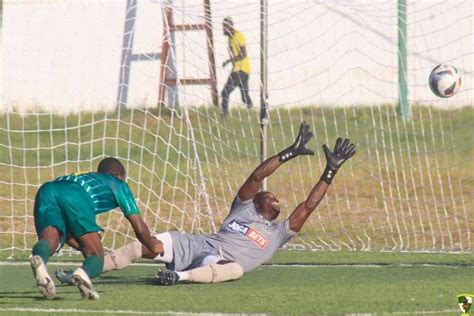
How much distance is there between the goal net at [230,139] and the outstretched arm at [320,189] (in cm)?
322

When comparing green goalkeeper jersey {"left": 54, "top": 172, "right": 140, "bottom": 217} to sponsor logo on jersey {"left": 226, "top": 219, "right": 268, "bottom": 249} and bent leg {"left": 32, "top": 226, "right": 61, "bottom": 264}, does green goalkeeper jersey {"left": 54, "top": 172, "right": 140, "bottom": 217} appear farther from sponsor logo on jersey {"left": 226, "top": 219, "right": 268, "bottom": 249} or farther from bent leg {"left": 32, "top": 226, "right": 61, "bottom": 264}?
sponsor logo on jersey {"left": 226, "top": 219, "right": 268, "bottom": 249}

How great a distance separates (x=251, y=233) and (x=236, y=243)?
0.54ft

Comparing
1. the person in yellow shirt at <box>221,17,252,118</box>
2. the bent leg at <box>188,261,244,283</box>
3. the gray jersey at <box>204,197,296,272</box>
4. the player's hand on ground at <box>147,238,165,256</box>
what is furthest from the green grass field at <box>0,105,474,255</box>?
the player's hand on ground at <box>147,238,165,256</box>

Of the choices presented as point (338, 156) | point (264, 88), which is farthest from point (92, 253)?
point (264, 88)

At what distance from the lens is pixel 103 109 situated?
1911 cm

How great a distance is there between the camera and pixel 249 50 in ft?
80.3

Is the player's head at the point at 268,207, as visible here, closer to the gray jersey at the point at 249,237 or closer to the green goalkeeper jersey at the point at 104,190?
the gray jersey at the point at 249,237

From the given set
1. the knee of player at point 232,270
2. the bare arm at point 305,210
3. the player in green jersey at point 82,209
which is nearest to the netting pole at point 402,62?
the bare arm at point 305,210

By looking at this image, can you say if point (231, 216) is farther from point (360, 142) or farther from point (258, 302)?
point (360, 142)

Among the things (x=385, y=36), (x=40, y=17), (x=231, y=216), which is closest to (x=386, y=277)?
(x=231, y=216)

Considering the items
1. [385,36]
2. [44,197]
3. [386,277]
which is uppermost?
[385,36]

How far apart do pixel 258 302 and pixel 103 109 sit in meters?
9.02

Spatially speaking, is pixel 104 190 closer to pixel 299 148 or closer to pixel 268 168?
pixel 268 168

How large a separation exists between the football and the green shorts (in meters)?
5.82
